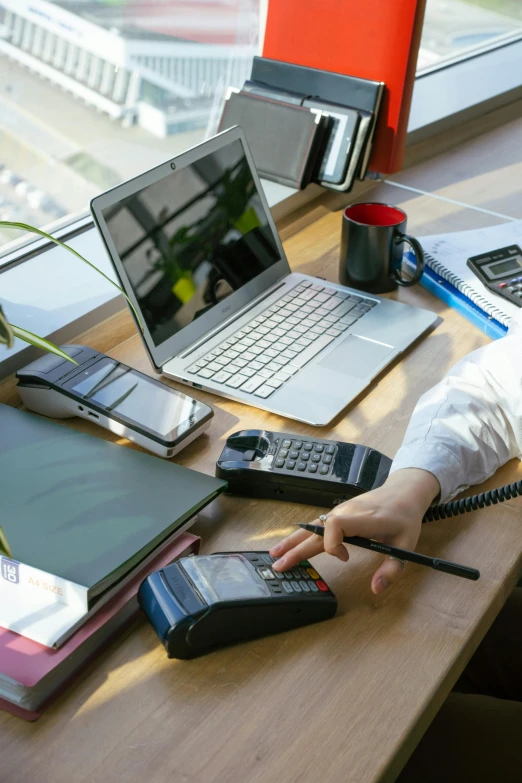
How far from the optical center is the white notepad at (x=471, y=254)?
47.4 inches

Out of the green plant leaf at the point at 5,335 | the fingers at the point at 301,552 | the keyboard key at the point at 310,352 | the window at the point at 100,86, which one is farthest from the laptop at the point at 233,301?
the green plant leaf at the point at 5,335

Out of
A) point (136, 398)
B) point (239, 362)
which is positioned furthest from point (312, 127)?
point (136, 398)

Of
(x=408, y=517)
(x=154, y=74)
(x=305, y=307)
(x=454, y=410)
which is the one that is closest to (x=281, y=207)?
(x=305, y=307)

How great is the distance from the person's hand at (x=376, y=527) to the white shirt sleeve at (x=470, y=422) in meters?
0.05

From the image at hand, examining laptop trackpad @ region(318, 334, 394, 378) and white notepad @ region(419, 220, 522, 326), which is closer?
laptop trackpad @ region(318, 334, 394, 378)

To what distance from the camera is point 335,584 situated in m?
0.80

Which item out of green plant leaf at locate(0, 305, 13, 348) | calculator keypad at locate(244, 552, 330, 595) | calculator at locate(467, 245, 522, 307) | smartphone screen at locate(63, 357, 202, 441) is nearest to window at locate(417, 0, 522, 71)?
calculator at locate(467, 245, 522, 307)

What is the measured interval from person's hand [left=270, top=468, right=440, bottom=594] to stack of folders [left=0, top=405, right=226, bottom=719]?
10 centimetres

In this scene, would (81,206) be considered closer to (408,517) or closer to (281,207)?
(281,207)

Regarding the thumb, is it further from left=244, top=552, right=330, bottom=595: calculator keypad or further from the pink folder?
the pink folder

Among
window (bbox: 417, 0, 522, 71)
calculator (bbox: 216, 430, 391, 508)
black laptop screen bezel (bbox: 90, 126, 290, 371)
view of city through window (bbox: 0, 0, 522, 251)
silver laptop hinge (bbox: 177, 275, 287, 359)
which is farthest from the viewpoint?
window (bbox: 417, 0, 522, 71)

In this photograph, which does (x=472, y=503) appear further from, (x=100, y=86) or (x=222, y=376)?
(x=100, y=86)

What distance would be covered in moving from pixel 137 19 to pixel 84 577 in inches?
49.2

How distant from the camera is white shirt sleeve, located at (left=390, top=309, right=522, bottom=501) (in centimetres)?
90
